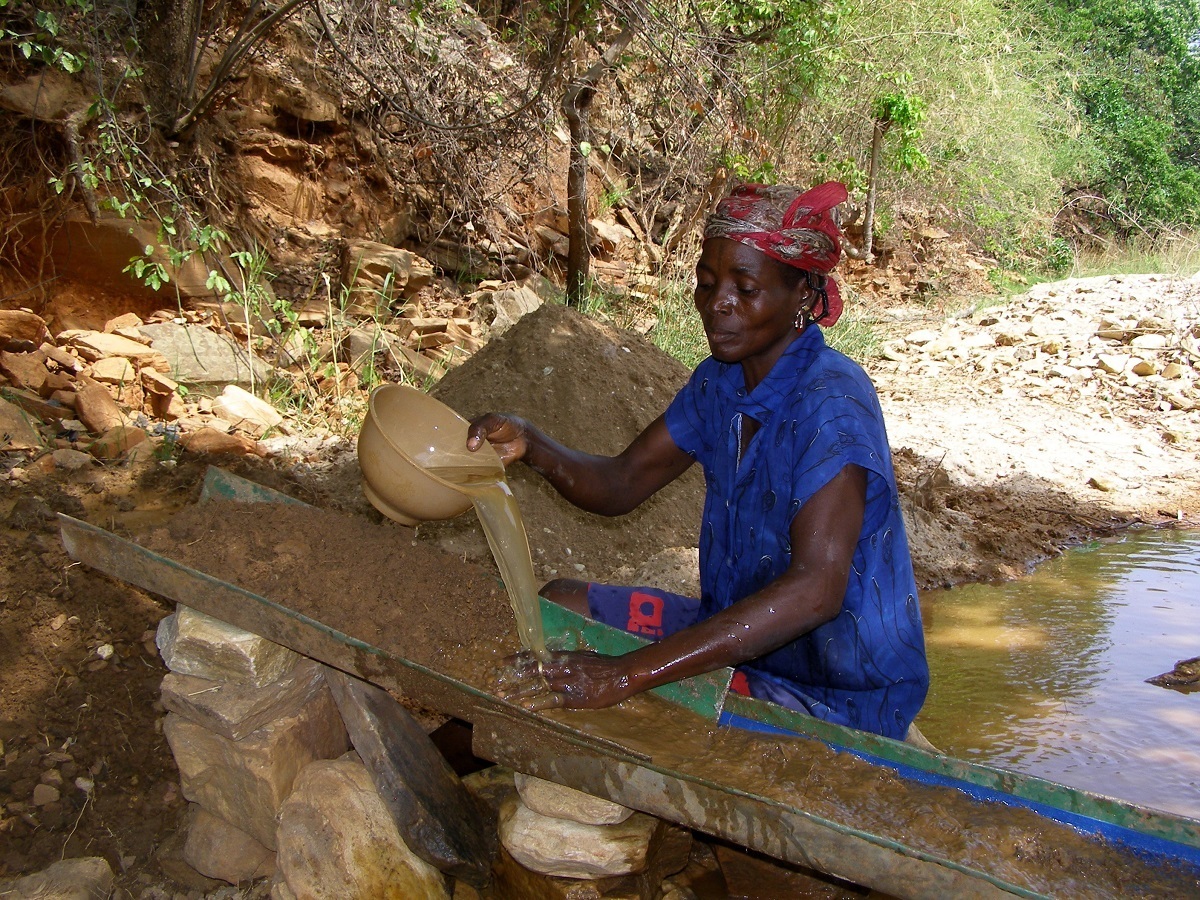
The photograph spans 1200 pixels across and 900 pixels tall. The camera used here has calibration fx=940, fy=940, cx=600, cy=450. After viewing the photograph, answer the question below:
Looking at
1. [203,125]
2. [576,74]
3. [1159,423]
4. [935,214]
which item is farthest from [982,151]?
[203,125]

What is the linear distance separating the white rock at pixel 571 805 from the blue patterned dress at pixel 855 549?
46 centimetres

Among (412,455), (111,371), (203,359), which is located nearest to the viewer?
(412,455)

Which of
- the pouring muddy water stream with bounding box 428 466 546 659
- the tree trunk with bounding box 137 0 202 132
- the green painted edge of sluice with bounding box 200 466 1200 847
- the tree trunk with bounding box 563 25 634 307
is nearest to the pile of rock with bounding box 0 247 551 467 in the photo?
the tree trunk with bounding box 563 25 634 307

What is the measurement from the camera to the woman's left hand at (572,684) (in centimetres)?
200

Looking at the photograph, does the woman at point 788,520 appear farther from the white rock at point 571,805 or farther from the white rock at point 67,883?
the white rock at point 67,883

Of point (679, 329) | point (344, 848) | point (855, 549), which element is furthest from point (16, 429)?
point (679, 329)

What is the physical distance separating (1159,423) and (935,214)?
710 centimetres

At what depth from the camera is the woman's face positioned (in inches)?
88.8

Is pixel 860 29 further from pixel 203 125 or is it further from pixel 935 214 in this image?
pixel 203 125

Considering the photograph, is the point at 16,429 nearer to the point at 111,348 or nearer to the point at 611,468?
the point at 111,348

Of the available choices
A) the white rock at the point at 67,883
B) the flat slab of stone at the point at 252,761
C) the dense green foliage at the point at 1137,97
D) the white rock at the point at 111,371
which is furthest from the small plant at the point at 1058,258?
the white rock at the point at 67,883

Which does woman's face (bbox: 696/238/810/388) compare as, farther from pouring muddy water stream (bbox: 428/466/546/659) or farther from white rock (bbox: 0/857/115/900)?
white rock (bbox: 0/857/115/900)

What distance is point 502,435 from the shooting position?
2.67 metres

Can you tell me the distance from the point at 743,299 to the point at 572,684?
0.99m
